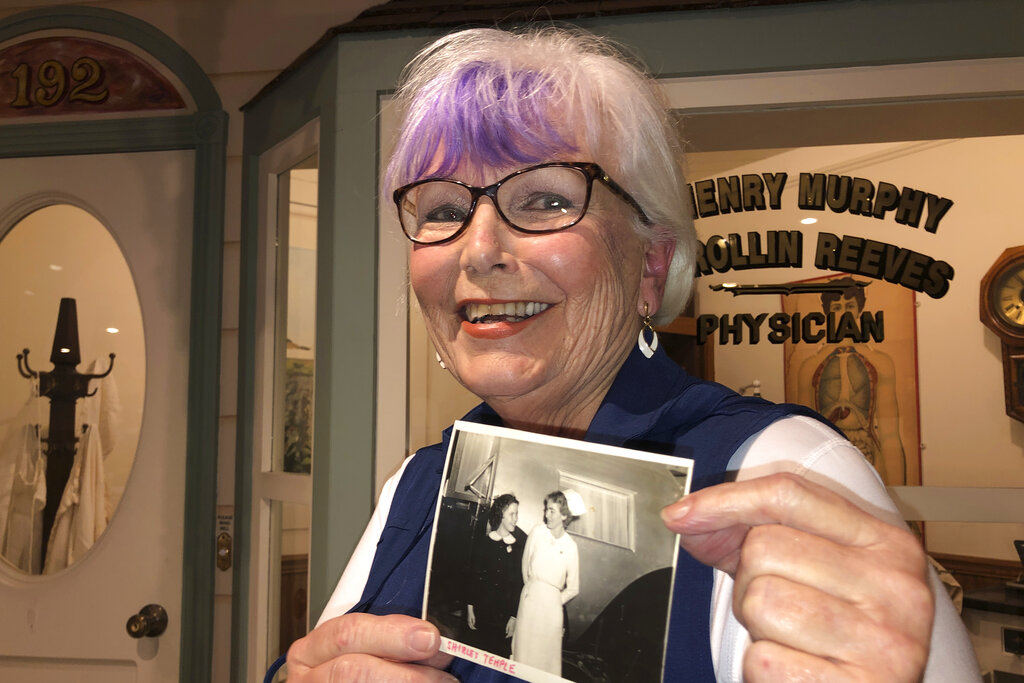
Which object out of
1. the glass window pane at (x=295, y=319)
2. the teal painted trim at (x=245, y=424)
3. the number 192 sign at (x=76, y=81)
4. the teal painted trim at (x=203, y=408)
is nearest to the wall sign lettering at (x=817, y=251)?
the glass window pane at (x=295, y=319)

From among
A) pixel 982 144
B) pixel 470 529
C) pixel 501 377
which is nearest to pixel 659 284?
pixel 501 377

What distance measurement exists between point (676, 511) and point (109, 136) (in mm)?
2353

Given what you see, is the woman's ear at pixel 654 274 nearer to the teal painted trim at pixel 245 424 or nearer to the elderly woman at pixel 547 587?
the elderly woman at pixel 547 587

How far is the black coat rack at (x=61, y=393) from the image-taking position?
2.20 m

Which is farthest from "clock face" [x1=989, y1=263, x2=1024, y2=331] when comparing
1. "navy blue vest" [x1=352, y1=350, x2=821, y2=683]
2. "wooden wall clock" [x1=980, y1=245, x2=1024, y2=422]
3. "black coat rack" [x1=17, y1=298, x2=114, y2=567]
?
"black coat rack" [x1=17, y1=298, x2=114, y2=567]

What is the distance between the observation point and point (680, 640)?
58 cm

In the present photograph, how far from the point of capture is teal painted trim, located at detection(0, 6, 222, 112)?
2215mm

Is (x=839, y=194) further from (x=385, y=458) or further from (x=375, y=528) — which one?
(x=375, y=528)

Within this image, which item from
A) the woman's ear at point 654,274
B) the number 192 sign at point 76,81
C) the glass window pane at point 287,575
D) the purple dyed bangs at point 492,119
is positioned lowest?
the glass window pane at point 287,575

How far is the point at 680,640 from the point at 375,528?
51 cm

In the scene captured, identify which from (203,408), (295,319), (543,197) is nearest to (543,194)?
(543,197)

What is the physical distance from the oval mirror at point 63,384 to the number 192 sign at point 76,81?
339 mm

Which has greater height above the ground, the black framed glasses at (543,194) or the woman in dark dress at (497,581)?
the black framed glasses at (543,194)

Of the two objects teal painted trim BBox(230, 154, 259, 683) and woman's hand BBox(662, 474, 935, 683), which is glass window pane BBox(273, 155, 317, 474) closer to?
teal painted trim BBox(230, 154, 259, 683)
